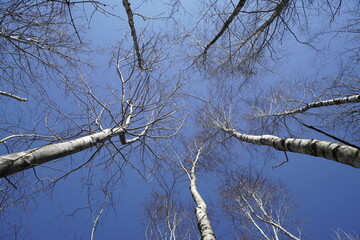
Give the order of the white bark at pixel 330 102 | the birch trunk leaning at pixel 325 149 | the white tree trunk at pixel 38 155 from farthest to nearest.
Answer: the white bark at pixel 330 102, the white tree trunk at pixel 38 155, the birch trunk leaning at pixel 325 149

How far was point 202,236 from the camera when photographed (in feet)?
10.3

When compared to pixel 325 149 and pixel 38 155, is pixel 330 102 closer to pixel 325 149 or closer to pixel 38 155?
pixel 325 149

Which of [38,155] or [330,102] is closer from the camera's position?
[38,155]

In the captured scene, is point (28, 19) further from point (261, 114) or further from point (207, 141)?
point (261, 114)

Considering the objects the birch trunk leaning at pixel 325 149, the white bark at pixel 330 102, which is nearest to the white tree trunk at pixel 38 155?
the birch trunk leaning at pixel 325 149

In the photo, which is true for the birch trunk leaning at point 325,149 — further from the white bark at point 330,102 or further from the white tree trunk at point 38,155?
the white bark at point 330,102

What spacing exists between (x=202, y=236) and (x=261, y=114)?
6204mm

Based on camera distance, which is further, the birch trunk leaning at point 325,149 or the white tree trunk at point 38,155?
the white tree trunk at point 38,155

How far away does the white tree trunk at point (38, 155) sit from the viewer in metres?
1.94

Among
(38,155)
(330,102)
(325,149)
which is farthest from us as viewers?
(330,102)

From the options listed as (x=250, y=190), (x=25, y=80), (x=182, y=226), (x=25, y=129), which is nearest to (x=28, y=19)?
(x=25, y=80)

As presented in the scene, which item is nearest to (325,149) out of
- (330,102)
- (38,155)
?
(38,155)

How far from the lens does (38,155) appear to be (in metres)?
2.16

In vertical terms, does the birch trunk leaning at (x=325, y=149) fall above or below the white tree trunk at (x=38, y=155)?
below
